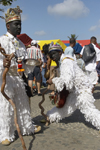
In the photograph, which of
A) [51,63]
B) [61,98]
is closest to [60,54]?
[61,98]

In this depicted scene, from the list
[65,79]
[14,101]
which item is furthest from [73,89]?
[14,101]

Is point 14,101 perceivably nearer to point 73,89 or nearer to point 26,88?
point 26,88

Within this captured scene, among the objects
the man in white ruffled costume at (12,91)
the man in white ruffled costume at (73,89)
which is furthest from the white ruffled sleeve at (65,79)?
the man in white ruffled costume at (12,91)

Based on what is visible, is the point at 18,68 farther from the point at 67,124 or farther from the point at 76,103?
the point at 67,124

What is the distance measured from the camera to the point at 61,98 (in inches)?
137

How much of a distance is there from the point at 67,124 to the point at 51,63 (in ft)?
10.6

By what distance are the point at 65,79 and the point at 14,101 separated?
912 millimetres

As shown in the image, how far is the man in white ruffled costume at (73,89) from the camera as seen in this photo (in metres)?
3.02

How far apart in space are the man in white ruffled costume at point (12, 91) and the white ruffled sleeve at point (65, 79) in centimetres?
57

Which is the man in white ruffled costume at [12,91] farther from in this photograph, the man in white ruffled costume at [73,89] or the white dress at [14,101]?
the man in white ruffled costume at [73,89]

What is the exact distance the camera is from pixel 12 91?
2787 mm

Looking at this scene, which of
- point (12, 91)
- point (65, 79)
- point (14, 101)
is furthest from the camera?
point (65, 79)

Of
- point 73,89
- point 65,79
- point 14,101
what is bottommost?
point 14,101

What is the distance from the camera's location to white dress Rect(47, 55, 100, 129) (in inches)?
119
